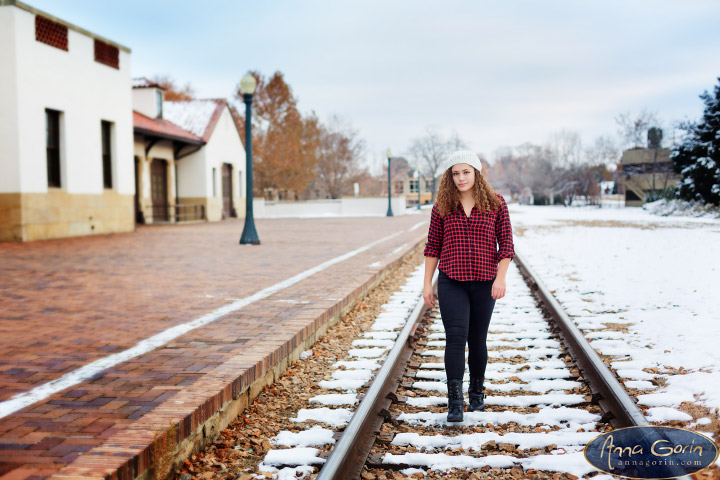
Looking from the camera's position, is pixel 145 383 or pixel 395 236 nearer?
pixel 145 383

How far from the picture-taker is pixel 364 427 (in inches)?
140

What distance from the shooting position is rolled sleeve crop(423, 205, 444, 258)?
3.96 m

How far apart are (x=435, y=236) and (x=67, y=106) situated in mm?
16421

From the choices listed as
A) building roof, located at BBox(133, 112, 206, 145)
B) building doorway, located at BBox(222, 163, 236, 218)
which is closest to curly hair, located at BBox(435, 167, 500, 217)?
building roof, located at BBox(133, 112, 206, 145)

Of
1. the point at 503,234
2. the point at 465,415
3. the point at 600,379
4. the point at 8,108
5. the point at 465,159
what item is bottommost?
the point at 465,415

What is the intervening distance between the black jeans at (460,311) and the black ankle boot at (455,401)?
44 millimetres

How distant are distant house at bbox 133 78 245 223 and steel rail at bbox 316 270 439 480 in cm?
2143

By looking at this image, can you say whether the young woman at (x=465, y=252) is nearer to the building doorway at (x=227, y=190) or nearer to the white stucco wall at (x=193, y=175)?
the white stucco wall at (x=193, y=175)

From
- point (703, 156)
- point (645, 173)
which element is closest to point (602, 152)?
point (645, 173)

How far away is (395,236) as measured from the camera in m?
18.6

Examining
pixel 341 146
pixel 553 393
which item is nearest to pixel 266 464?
pixel 553 393

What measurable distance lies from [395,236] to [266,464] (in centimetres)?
1544

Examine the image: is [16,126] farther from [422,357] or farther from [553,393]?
[553,393]

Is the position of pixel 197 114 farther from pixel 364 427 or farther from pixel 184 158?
pixel 364 427
